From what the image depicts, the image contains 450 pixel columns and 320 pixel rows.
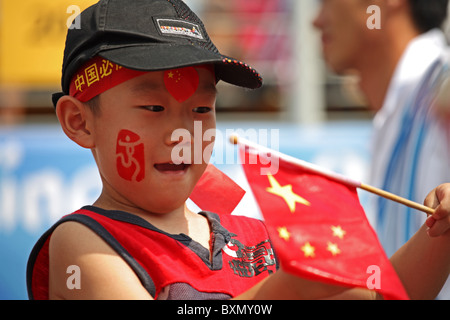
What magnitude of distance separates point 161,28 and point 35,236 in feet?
8.20

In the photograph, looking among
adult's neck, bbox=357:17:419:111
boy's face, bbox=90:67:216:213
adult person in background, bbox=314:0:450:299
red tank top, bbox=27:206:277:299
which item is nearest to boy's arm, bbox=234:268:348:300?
red tank top, bbox=27:206:277:299

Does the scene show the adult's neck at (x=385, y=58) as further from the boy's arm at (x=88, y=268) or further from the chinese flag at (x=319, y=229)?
the boy's arm at (x=88, y=268)

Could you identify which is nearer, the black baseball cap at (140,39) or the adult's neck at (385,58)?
the black baseball cap at (140,39)

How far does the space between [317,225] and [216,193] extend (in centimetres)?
39

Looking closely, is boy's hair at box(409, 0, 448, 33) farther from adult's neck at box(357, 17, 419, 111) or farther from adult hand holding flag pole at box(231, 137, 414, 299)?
adult hand holding flag pole at box(231, 137, 414, 299)

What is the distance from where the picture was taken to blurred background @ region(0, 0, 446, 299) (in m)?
3.46

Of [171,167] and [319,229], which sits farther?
[171,167]

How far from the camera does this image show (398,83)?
93.3 inches

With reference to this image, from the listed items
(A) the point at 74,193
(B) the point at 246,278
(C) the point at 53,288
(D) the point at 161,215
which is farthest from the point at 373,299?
(A) the point at 74,193

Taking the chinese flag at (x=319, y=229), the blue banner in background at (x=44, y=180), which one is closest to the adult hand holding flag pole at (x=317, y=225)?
the chinese flag at (x=319, y=229)

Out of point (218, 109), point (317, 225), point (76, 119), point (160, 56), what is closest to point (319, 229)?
point (317, 225)

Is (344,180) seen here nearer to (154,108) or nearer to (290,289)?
(290,289)

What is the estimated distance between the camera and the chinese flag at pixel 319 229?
0.95 metres

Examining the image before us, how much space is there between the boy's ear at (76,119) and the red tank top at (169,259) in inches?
4.8
